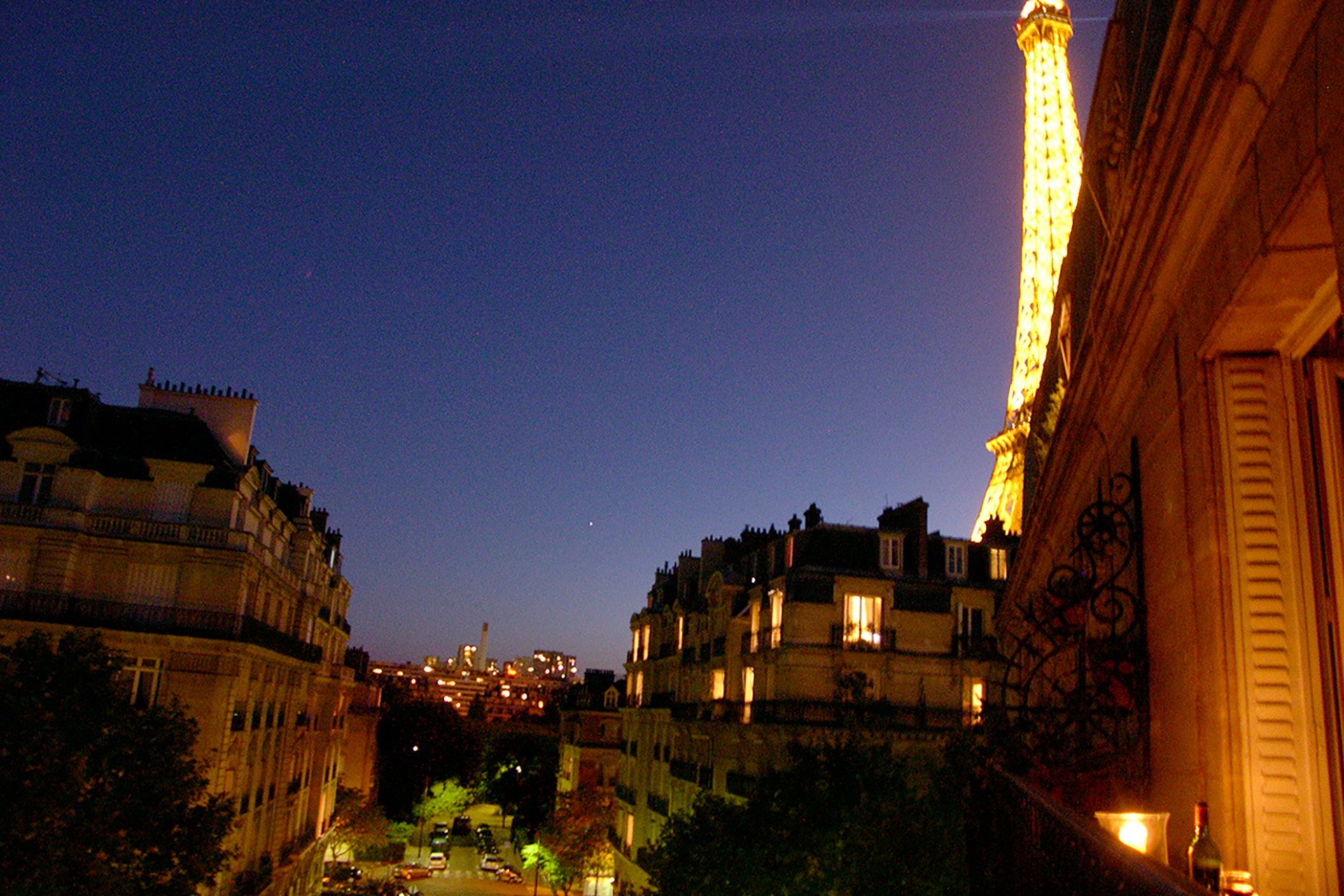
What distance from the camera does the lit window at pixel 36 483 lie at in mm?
31297

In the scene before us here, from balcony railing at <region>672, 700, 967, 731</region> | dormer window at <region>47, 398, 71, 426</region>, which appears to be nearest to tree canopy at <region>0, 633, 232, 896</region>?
dormer window at <region>47, 398, 71, 426</region>

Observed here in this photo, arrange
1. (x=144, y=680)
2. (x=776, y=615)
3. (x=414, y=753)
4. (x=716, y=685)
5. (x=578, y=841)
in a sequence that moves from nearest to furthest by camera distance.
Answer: (x=144, y=680) < (x=776, y=615) < (x=716, y=685) < (x=578, y=841) < (x=414, y=753)

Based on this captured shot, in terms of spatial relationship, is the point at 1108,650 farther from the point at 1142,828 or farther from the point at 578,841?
the point at 578,841

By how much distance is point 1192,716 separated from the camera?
5.49 m

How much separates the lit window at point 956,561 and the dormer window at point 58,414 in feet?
99.3

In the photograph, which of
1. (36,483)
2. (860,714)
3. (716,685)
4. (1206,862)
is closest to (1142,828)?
(1206,862)

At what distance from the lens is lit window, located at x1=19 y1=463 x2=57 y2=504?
31.3 m

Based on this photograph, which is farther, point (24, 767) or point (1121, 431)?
point (24, 767)

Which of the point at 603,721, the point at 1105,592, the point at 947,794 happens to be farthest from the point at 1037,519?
the point at 603,721

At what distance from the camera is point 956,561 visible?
39688 mm

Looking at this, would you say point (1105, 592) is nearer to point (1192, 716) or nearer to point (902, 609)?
point (1192, 716)

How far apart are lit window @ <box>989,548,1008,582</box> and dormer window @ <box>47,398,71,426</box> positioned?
32.0 metres

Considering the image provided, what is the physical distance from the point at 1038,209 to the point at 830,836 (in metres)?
49.7

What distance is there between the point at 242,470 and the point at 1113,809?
3191 cm
